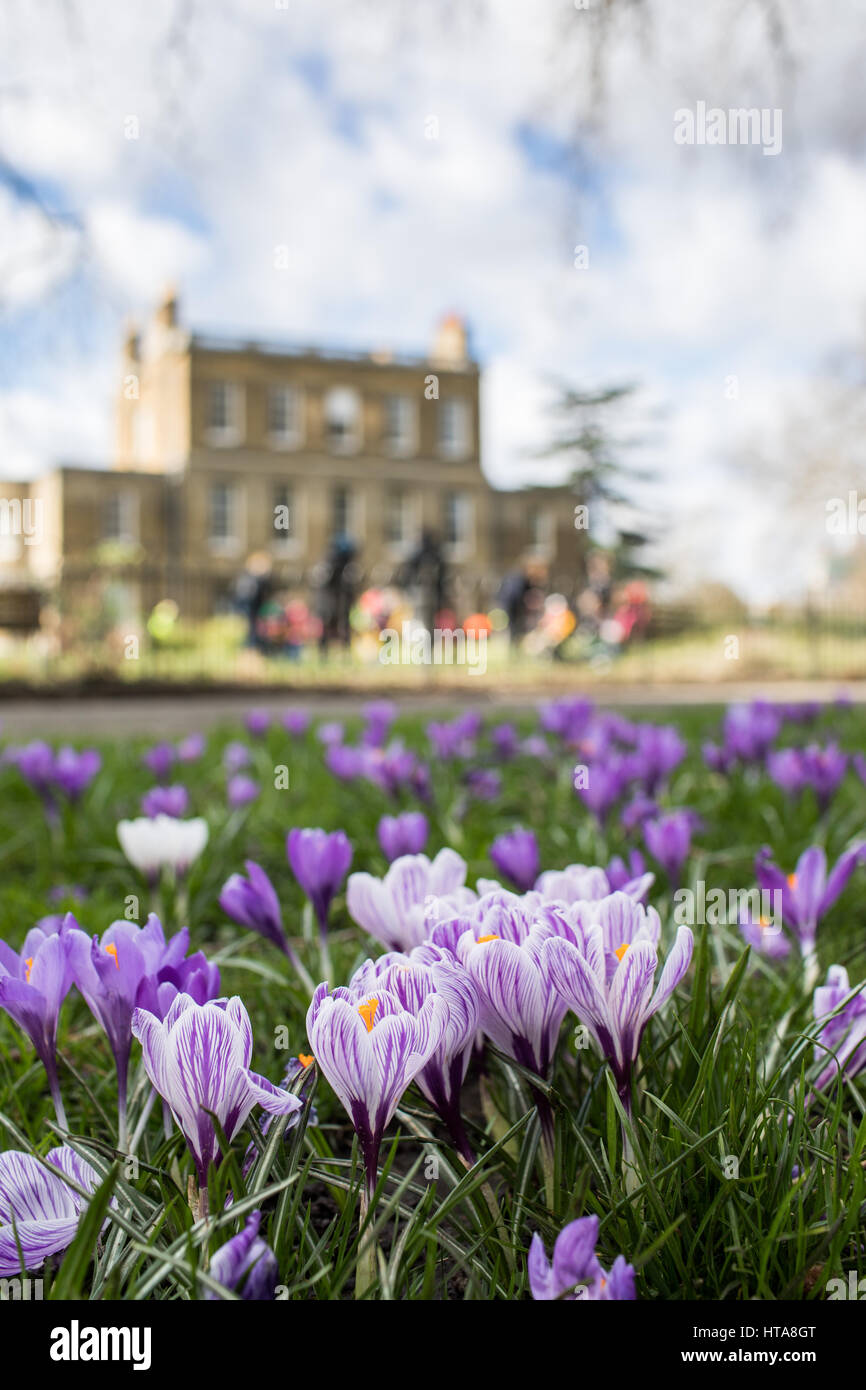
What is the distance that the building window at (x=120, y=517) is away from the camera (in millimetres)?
33469

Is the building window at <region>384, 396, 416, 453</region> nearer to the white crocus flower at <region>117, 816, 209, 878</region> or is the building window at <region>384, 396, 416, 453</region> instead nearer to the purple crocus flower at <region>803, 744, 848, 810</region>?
the purple crocus flower at <region>803, 744, 848, 810</region>

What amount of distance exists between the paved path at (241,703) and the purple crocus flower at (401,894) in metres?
4.84

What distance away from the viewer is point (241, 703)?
33.7 feet

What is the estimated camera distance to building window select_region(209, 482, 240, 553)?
34.2 meters

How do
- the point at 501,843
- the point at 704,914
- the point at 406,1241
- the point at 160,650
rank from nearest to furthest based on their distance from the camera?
the point at 406,1241, the point at 501,843, the point at 704,914, the point at 160,650

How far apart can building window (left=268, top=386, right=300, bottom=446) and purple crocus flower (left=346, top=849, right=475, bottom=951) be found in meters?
35.6

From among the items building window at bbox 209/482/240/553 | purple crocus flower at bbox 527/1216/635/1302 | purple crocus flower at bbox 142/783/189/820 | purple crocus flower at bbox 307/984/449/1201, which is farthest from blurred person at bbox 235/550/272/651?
building window at bbox 209/482/240/553

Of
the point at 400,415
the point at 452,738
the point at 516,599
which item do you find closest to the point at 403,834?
the point at 452,738

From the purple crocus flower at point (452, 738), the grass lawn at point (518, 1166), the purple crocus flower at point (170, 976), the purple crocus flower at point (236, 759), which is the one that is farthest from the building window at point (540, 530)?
the purple crocus flower at point (170, 976)

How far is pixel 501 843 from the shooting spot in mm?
1403

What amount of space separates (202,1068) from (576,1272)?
11.2 inches

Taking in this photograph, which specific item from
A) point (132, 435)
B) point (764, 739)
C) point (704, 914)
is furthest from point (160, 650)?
point (132, 435)
